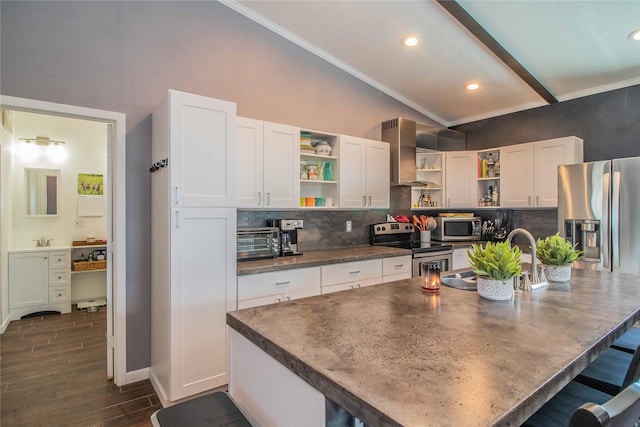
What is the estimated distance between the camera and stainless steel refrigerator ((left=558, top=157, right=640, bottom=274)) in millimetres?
3098

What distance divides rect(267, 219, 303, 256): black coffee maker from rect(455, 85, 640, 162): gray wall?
3317 millimetres

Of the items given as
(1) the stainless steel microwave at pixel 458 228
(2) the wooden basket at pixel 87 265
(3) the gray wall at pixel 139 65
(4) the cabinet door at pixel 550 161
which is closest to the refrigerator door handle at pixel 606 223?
(4) the cabinet door at pixel 550 161

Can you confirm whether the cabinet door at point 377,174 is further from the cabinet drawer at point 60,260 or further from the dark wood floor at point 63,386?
the cabinet drawer at point 60,260

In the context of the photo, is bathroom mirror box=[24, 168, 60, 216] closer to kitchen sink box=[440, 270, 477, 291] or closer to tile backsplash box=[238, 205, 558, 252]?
tile backsplash box=[238, 205, 558, 252]

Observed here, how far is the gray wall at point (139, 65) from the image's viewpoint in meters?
2.31

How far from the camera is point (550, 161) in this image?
12.7 feet

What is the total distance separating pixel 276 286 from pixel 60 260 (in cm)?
368

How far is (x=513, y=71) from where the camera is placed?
3537mm

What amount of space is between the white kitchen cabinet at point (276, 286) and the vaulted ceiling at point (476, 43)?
2.44 m

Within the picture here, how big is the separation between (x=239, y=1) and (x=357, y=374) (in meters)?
3.44

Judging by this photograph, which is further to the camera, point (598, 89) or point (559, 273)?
point (598, 89)

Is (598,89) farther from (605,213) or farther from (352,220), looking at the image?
(352,220)

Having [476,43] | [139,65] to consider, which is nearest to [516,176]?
[476,43]

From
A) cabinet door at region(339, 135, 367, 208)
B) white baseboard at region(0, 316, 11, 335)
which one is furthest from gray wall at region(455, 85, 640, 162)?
white baseboard at region(0, 316, 11, 335)
